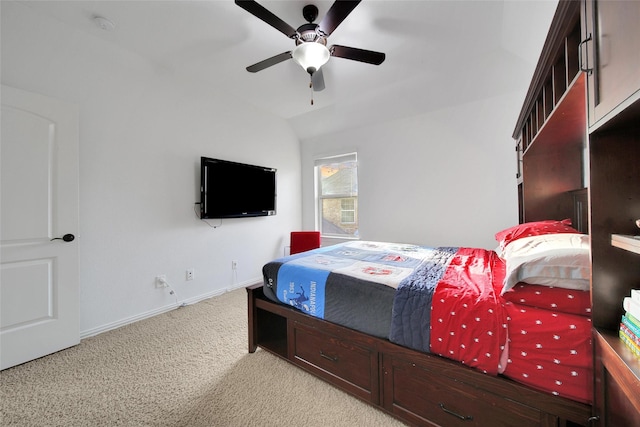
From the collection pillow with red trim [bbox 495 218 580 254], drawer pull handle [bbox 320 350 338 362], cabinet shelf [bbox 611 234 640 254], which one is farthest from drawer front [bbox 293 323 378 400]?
pillow with red trim [bbox 495 218 580 254]

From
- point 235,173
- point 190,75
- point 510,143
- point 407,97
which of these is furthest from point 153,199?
point 510,143

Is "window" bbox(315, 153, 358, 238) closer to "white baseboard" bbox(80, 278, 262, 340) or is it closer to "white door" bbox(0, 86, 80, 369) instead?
"white baseboard" bbox(80, 278, 262, 340)

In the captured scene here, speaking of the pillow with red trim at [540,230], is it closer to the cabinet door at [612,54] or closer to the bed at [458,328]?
the bed at [458,328]

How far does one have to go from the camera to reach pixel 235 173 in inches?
130

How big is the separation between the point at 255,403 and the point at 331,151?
3670mm

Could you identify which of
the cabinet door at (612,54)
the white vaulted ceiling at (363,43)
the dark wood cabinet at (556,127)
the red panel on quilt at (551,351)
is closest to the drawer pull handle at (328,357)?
→ the red panel on quilt at (551,351)

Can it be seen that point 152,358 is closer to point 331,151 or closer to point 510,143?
point 331,151

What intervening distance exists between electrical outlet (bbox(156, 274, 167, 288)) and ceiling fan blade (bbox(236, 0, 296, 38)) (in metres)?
2.67

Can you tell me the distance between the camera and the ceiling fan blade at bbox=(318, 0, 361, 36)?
1510 millimetres

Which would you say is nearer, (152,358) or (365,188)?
(152,358)

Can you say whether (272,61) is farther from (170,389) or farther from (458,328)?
(170,389)

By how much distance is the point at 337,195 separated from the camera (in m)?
4.39

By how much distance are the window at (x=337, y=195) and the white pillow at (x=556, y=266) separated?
120 inches

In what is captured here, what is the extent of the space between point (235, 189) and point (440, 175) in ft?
9.27
